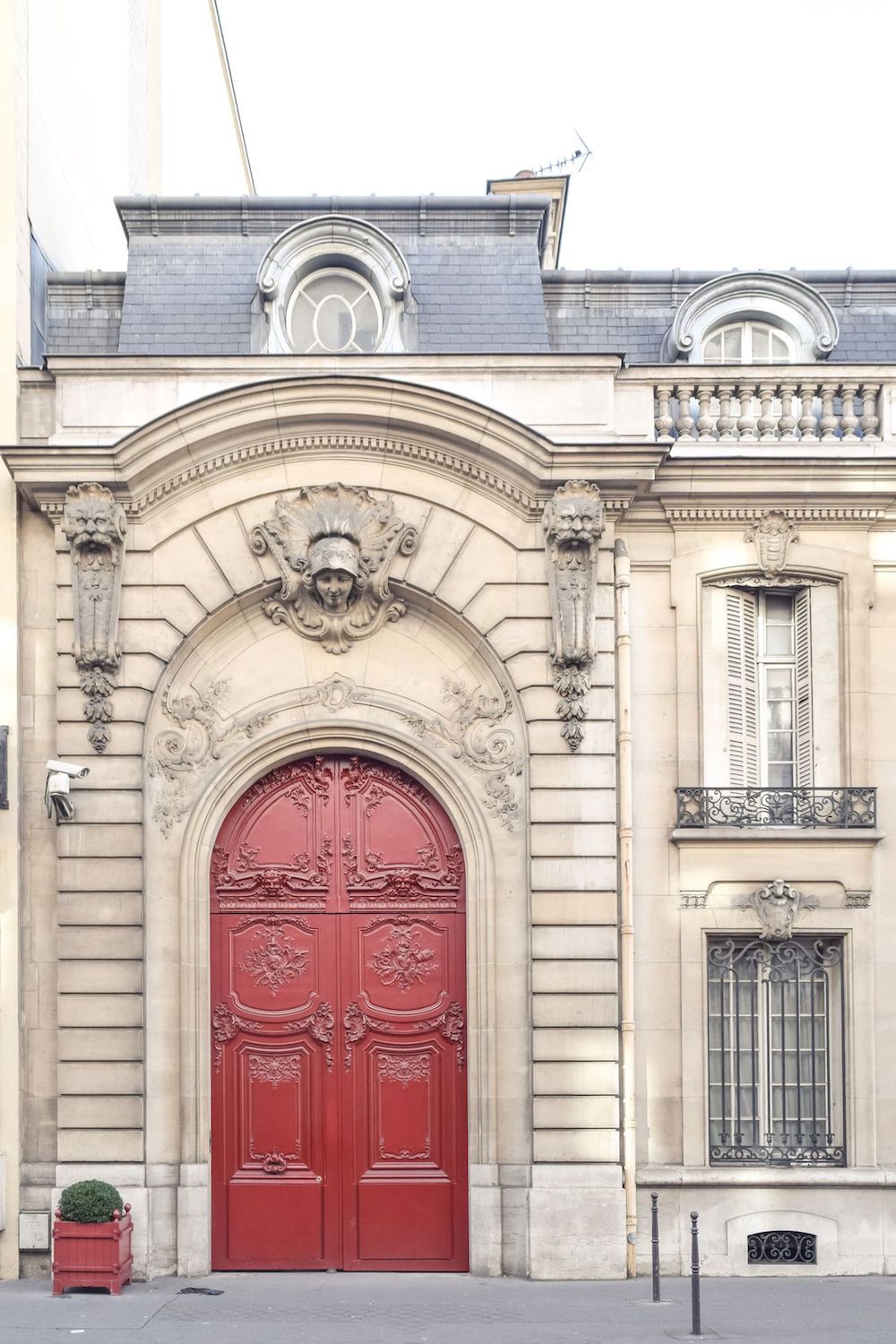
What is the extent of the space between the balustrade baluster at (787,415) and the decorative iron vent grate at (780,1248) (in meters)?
7.19

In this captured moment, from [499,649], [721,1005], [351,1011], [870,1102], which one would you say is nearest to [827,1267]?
[870,1102]

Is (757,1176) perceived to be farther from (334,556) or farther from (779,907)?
(334,556)

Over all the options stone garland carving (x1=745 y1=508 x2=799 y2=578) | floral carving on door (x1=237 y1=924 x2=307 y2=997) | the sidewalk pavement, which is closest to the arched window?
stone garland carving (x1=745 y1=508 x2=799 y2=578)

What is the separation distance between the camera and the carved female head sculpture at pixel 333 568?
47.9 feet

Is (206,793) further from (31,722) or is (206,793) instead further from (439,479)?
(439,479)

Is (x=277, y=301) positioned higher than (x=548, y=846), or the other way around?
(x=277, y=301)

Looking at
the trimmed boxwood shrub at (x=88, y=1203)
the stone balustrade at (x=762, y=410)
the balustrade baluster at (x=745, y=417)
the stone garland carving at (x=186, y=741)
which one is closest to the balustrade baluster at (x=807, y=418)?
the stone balustrade at (x=762, y=410)

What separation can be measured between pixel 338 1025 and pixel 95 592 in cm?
445

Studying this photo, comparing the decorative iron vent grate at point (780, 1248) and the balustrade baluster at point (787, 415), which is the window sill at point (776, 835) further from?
the balustrade baluster at point (787, 415)

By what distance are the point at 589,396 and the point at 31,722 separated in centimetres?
585

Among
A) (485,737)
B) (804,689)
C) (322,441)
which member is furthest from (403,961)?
(322,441)

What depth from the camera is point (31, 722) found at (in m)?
14.9

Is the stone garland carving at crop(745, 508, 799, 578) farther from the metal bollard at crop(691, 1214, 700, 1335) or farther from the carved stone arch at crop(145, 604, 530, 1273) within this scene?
the metal bollard at crop(691, 1214, 700, 1335)

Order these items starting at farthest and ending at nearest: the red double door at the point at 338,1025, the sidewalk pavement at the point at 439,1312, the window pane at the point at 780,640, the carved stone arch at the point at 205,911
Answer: the window pane at the point at 780,640 → the red double door at the point at 338,1025 → the carved stone arch at the point at 205,911 → the sidewalk pavement at the point at 439,1312
